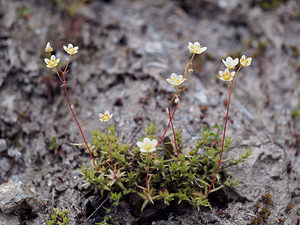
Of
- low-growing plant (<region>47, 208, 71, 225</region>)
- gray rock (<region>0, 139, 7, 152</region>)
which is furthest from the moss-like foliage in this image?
gray rock (<region>0, 139, 7, 152</region>)

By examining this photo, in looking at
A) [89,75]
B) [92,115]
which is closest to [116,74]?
[89,75]

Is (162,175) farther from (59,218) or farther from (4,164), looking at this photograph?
(4,164)

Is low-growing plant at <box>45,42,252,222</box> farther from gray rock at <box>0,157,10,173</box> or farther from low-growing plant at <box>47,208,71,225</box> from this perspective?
gray rock at <box>0,157,10,173</box>

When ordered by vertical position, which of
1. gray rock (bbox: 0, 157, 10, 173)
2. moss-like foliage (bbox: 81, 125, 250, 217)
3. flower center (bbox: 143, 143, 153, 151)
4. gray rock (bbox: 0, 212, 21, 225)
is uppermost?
flower center (bbox: 143, 143, 153, 151)

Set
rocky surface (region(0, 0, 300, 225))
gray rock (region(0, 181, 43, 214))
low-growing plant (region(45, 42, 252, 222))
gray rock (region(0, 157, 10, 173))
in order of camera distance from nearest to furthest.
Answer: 1. low-growing plant (region(45, 42, 252, 222))
2. gray rock (region(0, 181, 43, 214))
3. rocky surface (region(0, 0, 300, 225))
4. gray rock (region(0, 157, 10, 173))

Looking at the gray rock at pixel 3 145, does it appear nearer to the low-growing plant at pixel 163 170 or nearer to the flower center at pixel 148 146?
the low-growing plant at pixel 163 170

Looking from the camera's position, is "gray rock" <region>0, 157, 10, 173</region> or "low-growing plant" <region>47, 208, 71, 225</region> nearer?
"low-growing plant" <region>47, 208, 71, 225</region>

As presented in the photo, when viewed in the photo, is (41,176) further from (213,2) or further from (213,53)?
(213,2)
